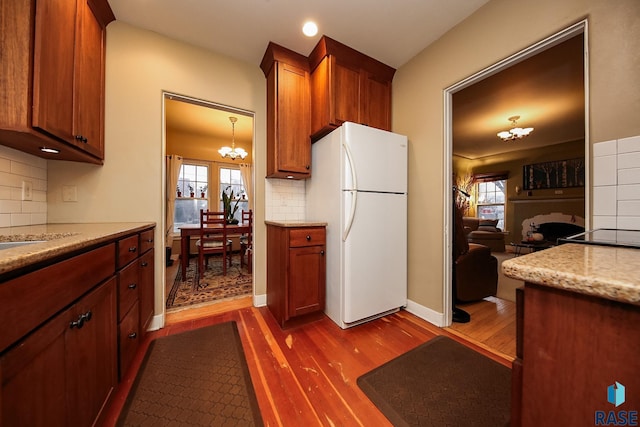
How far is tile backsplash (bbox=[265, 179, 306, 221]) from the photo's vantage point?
2355mm

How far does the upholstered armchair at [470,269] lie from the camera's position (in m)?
2.19

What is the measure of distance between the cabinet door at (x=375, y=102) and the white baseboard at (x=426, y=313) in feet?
6.01

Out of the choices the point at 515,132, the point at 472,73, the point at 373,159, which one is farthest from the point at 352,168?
the point at 515,132

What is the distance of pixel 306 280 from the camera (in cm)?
193

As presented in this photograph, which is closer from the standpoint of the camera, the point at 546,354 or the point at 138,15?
the point at 546,354

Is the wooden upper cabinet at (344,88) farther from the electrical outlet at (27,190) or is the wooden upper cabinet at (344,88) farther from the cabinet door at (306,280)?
the electrical outlet at (27,190)

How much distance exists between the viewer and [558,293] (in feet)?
1.48

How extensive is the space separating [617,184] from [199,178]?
226 inches

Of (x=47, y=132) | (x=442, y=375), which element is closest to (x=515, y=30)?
(x=442, y=375)

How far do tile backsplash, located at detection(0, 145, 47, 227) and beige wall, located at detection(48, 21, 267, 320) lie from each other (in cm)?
7

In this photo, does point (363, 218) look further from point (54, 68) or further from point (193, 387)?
point (54, 68)

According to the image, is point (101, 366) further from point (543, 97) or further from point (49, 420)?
point (543, 97)

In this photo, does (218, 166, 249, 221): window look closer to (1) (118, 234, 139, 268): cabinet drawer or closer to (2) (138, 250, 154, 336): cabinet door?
(2) (138, 250, 154, 336): cabinet door

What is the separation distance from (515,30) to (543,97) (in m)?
2.50
